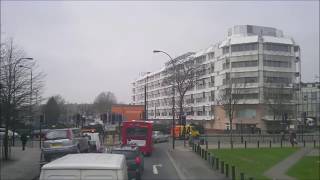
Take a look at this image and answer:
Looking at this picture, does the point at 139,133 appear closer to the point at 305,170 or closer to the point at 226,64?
the point at 305,170

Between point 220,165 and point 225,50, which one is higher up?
point 225,50

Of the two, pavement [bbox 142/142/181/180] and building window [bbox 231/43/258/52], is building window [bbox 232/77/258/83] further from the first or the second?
pavement [bbox 142/142/181/180]

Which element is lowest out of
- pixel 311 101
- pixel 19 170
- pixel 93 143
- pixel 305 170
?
pixel 305 170

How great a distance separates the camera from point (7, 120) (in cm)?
2958

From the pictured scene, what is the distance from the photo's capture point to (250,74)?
11212 centimetres

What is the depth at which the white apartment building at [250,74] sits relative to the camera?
356ft

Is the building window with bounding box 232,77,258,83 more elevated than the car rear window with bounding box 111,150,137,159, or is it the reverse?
the building window with bounding box 232,77,258,83

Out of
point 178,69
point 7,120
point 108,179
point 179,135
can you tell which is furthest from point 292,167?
point 179,135

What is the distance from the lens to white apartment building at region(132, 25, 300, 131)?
108375mm

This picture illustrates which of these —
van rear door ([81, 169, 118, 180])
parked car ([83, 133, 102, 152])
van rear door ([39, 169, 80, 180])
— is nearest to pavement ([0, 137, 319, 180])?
parked car ([83, 133, 102, 152])

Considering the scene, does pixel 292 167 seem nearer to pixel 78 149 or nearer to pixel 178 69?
pixel 78 149

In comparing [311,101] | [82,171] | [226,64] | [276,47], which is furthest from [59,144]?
[311,101]

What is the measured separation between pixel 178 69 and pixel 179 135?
1066cm

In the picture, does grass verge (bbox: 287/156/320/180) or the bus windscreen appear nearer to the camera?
grass verge (bbox: 287/156/320/180)
